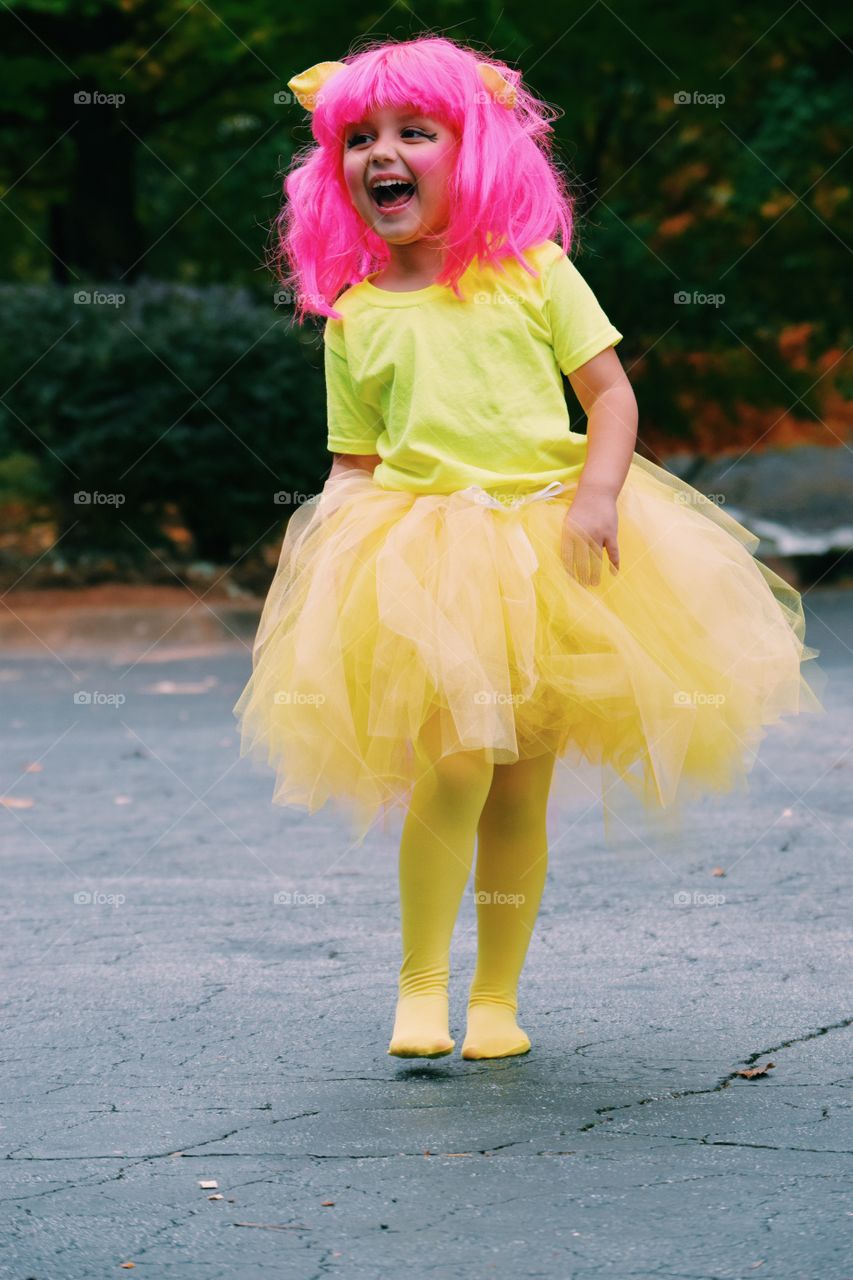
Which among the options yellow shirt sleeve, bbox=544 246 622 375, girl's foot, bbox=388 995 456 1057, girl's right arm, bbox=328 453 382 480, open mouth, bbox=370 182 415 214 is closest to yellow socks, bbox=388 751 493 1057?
girl's foot, bbox=388 995 456 1057

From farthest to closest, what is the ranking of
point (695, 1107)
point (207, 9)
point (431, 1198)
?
point (207, 9) < point (695, 1107) < point (431, 1198)

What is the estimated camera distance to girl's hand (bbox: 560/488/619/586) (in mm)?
3402

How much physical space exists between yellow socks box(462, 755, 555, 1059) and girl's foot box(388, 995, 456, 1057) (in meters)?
0.15

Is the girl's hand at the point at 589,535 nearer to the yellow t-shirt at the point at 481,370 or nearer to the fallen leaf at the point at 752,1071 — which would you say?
the yellow t-shirt at the point at 481,370

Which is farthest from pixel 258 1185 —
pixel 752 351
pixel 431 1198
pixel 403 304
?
pixel 752 351

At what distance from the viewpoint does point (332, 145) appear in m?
3.72

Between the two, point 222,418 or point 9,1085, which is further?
point 222,418

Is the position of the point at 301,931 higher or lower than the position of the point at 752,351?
lower

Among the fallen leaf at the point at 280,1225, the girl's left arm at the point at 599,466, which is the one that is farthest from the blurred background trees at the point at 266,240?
the fallen leaf at the point at 280,1225

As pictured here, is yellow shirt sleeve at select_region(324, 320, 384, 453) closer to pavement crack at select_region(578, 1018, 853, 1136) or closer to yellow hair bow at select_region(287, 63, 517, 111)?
yellow hair bow at select_region(287, 63, 517, 111)

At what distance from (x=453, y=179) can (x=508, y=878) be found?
1439mm

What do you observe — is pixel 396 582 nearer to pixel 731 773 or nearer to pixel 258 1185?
pixel 731 773

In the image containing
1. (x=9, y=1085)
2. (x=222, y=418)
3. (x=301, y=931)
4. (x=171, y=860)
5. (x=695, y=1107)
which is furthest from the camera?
(x=222, y=418)

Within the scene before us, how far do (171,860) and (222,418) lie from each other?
310 inches
